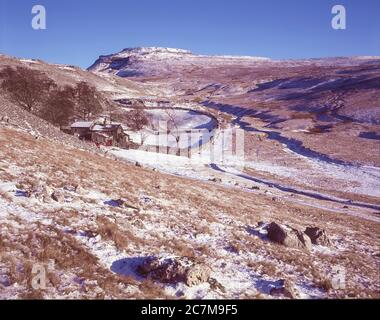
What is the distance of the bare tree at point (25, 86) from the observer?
6066 cm

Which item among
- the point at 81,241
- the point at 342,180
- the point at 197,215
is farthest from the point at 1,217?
the point at 342,180

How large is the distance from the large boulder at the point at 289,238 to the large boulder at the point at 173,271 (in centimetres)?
581

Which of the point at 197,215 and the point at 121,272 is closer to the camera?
the point at 121,272

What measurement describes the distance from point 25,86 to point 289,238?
60999 mm

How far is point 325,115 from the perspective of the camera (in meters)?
103

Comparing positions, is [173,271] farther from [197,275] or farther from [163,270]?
[197,275]

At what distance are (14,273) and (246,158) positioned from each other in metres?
55.3

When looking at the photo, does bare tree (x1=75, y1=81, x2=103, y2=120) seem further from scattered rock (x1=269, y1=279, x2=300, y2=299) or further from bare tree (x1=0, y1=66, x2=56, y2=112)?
scattered rock (x1=269, y1=279, x2=300, y2=299)

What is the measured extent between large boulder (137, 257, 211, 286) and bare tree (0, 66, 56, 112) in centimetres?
5380

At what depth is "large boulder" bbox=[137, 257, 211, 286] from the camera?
11.5 metres

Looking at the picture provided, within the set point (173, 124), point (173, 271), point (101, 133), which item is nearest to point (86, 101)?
point (173, 124)

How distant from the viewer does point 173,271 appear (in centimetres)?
1166

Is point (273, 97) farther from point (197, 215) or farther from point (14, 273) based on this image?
point (14, 273)

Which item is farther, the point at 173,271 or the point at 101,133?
the point at 101,133
